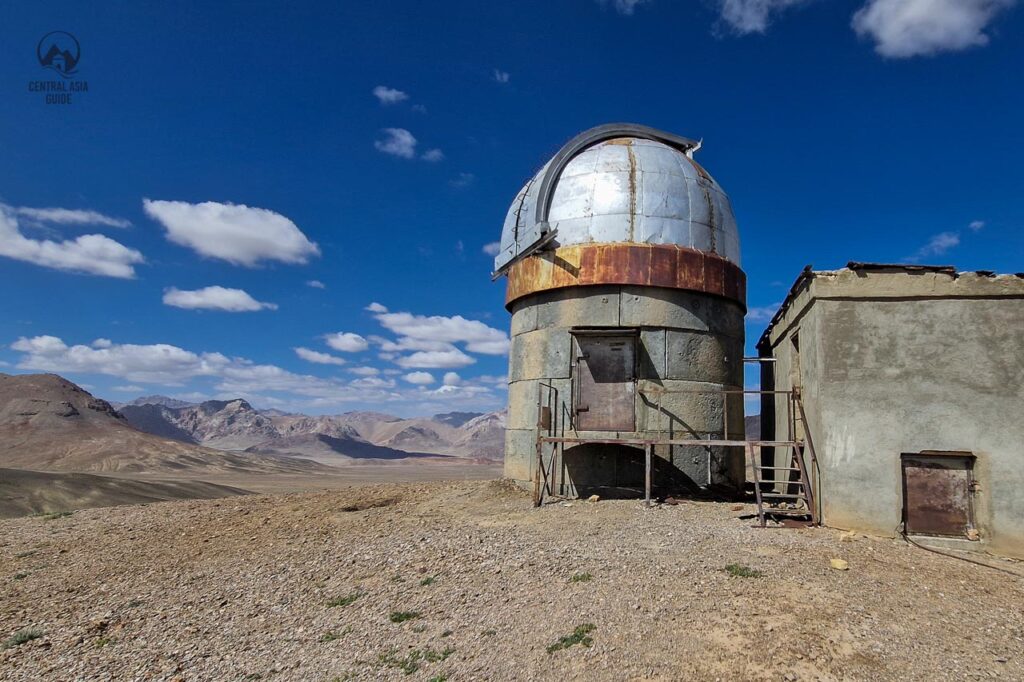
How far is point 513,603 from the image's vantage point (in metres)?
7.51

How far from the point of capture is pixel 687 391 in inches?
502

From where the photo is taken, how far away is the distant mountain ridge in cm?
12625

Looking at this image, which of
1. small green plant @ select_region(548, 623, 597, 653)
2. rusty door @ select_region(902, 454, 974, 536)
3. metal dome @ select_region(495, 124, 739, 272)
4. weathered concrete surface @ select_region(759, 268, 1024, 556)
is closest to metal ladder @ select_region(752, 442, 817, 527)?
weathered concrete surface @ select_region(759, 268, 1024, 556)

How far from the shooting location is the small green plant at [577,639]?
6336 millimetres

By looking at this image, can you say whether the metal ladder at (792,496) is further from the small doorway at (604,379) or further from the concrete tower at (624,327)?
the small doorway at (604,379)

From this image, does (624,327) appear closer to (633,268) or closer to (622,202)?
(633,268)

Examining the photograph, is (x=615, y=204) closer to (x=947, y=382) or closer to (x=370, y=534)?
(x=947, y=382)

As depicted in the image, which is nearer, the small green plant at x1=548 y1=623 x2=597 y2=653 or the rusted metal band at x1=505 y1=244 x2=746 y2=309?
the small green plant at x1=548 y1=623 x2=597 y2=653

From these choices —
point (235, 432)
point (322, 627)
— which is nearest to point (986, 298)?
point (322, 627)

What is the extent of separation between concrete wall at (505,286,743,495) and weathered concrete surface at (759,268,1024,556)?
3017 mm

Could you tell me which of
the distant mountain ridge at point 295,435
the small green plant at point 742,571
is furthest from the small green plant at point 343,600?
the distant mountain ridge at point 295,435

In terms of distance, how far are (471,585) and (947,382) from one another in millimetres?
7464

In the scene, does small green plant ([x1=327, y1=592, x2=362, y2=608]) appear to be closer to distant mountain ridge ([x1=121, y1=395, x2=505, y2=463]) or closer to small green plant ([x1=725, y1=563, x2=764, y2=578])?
small green plant ([x1=725, y1=563, x2=764, y2=578])

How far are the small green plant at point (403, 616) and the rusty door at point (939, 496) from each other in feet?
23.4
